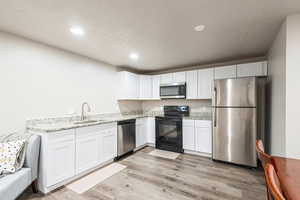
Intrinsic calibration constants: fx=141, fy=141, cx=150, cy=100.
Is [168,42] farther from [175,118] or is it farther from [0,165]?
[0,165]

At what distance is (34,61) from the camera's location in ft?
7.79

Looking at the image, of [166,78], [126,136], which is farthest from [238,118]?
[126,136]

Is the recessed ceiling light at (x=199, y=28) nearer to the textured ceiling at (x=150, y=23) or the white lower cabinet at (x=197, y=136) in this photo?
the textured ceiling at (x=150, y=23)

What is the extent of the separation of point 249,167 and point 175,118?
1.77 meters

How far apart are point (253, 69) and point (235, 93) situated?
2.66ft

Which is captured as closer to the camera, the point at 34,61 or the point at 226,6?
the point at 226,6

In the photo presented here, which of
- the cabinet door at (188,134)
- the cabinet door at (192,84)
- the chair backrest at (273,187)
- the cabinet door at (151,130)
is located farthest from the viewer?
the cabinet door at (151,130)

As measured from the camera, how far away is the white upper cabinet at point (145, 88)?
14.4ft

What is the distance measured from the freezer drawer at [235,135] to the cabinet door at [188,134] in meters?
0.57

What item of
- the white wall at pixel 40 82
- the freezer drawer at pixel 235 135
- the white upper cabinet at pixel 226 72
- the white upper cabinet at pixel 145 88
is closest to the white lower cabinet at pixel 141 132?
the white upper cabinet at pixel 145 88

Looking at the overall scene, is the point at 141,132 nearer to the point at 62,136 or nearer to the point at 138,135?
the point at 138,135

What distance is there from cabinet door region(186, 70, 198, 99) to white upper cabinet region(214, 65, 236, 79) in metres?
0.52

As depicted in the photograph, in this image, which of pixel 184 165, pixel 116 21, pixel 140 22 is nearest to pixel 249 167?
pixel 184 165

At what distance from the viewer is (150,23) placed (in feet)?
6.20
